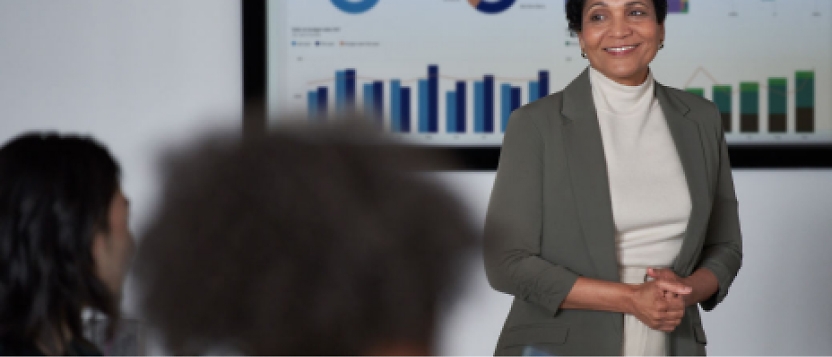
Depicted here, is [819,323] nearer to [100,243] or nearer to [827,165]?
[827,165]

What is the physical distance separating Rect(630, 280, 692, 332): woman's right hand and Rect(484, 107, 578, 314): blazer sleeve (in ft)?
0.36

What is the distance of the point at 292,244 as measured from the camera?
551 millimetres

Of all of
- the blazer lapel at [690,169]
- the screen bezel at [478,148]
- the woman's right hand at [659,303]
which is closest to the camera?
the woman's right hand at [659,303]

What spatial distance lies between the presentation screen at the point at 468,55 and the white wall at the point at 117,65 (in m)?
0.21

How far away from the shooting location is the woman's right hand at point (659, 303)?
1.46 meters

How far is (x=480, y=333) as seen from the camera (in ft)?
9.18

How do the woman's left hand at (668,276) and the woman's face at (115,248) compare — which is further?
the woman's left hand at (668,276)

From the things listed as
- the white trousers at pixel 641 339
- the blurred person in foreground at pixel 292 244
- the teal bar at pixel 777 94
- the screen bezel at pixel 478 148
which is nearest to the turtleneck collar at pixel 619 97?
the white trousers at pixel 641 339

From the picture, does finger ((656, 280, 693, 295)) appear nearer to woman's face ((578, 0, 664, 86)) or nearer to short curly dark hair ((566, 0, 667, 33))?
woman's face ((578, 0, 664, 86))

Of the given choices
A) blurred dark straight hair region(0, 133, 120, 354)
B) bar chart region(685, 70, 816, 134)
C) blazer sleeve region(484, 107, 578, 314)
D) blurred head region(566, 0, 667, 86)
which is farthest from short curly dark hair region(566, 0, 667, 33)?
bar chart region(685, 70, 816, 134)

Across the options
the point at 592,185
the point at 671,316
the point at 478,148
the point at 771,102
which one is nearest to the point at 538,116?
the point at 592,185

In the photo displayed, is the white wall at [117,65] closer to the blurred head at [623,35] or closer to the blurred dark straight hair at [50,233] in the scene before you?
the blurred head at [623,35]

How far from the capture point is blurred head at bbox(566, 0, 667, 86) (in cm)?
163

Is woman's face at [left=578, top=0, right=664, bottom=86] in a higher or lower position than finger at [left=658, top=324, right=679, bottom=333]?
higher
